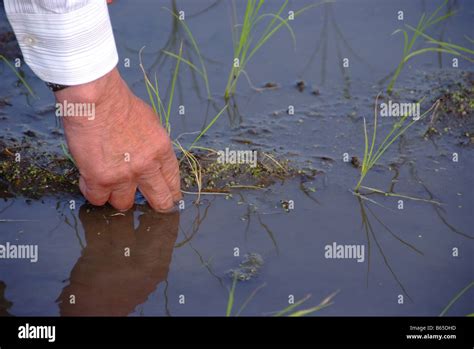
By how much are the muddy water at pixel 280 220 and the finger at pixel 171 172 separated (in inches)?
4.0

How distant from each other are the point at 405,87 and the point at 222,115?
3.07ft

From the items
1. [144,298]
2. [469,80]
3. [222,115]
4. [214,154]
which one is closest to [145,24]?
[222,115]

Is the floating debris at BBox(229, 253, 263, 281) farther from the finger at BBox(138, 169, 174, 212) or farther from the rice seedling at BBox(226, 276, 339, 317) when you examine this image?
the finger at BBox(138, 169, 174, 212)

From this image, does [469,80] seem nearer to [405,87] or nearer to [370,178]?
[405,87]

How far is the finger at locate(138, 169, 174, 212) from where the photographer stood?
3.25 m

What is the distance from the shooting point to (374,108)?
410 cm

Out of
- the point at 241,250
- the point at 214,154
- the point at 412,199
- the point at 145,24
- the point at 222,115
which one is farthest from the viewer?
the point at 145,24

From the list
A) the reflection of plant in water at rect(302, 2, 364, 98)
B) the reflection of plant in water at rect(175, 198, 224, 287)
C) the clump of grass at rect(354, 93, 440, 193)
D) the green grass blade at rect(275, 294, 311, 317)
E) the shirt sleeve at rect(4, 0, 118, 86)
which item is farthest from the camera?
the reflection of plant in water at rect(302, 2, 364, 98)

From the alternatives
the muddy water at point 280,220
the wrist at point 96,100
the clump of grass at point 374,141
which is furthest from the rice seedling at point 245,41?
the wrist at point 96,100

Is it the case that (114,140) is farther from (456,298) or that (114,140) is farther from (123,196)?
(456,298)

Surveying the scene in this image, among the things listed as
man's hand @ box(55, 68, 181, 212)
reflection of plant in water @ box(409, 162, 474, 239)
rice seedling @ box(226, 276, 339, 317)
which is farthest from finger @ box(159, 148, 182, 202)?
reflection of plant in water @ box(409, 162, 474, 239)

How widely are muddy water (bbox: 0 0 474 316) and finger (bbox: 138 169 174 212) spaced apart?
0.07 metres

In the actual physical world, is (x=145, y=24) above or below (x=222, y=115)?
above

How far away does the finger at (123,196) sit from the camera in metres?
3.25
